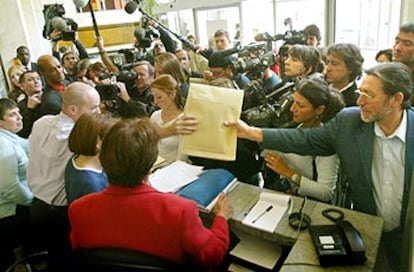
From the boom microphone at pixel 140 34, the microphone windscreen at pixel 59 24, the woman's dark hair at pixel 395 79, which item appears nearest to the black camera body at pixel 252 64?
the woman's dark hair at pixel 395 79

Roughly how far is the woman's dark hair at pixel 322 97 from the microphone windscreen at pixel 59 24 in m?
2.56

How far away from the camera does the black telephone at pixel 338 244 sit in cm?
109

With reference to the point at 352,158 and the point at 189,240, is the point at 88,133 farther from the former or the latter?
the point at 352,158

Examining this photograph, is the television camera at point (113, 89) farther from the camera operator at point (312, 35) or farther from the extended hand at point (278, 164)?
the camera operator at point (312, 35)

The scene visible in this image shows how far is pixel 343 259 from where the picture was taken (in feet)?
3.58

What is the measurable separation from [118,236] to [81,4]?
125 inches

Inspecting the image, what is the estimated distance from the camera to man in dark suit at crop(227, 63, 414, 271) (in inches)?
53.7

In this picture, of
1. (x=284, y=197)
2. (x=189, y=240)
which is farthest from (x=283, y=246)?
(x=189, y=240)

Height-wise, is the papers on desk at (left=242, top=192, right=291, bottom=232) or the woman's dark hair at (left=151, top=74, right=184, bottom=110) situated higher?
the woman's dark hair at (left=151, top=74, right=184, bottom=110)

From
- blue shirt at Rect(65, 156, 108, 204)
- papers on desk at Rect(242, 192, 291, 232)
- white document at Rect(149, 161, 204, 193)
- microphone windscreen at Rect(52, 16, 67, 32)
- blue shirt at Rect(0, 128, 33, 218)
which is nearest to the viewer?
papers on desk at Rect(242, 192, 291, 232)

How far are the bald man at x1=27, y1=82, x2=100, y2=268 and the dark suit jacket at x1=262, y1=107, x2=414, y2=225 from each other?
1.03 meters

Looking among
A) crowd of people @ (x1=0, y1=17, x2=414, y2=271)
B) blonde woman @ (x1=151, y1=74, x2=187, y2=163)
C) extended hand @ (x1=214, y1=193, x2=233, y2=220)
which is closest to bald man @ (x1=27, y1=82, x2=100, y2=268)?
crowd of people @ (x1=0, y1=17, x2=414, y2=271)

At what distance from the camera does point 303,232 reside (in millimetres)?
1251

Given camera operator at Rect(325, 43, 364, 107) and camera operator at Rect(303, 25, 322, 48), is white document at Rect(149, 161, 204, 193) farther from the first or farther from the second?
camera operator at Rect(303, 25, 322, 48)
